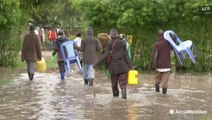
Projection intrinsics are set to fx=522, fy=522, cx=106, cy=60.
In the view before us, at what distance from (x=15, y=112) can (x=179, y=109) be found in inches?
146

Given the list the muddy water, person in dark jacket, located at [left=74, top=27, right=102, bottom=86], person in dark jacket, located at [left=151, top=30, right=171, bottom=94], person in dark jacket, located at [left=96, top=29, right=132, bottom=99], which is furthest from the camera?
person in dark jacket, located at [left=74, top=27, right=102, bottom=86]

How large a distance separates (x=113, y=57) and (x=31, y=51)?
4672 mm

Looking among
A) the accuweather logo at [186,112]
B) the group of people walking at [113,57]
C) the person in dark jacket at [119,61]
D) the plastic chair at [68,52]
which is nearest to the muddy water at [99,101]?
the accuweather logo at [186,112]

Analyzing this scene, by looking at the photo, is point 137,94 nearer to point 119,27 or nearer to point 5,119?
point 5,119

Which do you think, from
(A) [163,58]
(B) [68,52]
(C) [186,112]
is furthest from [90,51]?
(C) [186,112]

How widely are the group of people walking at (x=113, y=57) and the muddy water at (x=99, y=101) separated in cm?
41

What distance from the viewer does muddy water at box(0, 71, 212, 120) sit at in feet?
36.4

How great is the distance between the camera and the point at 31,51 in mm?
17219

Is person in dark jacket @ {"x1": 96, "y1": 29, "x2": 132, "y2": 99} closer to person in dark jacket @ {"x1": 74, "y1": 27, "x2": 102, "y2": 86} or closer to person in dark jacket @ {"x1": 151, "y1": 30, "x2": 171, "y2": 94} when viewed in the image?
person in dark jacket @ {"x1": 151, "y1": 30, "x2": 171, "y2": 94}

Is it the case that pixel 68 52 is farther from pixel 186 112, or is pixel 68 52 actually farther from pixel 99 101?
pixel 186 112

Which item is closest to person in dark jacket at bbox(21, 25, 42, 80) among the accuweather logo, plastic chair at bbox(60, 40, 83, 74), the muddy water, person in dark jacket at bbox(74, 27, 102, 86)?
the muddy water

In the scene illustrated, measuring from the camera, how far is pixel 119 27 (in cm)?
2081

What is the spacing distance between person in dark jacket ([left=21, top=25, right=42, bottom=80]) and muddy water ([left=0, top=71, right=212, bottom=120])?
1.76ft

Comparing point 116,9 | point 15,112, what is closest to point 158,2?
point 116,9
